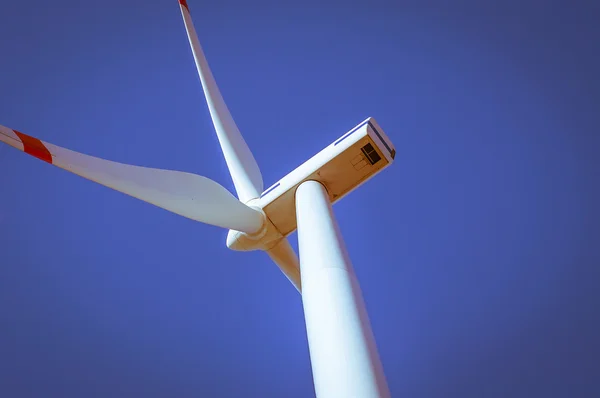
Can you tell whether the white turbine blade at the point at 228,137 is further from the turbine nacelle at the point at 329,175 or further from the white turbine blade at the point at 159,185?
the white turbine blade at the point at 159,185

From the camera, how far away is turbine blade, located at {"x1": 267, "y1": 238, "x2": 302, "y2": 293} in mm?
7758

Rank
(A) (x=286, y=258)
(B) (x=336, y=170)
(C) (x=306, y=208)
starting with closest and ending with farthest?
(C) (x=306, y=208)
(B) (x=336, y=170)
(A) (x=286, y=258)

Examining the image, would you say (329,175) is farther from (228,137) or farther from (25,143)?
(25,143)

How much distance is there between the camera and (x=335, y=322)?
4430 mm

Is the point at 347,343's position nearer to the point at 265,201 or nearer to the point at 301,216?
the point at 301,216

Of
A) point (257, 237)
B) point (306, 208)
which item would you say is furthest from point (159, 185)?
point (257, 237)

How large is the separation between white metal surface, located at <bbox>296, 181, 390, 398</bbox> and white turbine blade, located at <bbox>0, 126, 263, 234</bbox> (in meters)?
1.09

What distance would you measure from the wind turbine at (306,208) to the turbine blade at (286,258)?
0.01 m

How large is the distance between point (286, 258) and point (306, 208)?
1773mm

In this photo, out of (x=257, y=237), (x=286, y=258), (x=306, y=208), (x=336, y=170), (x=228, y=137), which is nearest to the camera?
(x=306, y=208)

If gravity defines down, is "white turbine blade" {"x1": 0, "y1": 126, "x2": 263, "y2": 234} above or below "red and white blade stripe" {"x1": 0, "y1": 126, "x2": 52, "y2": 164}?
above

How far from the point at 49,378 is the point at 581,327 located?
13435 millimetres

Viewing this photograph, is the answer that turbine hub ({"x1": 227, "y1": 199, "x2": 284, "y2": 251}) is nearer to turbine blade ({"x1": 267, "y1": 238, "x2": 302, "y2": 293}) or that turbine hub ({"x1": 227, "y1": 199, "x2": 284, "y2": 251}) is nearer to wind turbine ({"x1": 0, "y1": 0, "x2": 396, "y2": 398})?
wind turbine ({"x1": 0, "y1": 0, "x2": 396, "y2": 398})

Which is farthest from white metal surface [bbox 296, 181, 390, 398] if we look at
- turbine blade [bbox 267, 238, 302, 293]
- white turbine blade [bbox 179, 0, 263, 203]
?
white turbine blade [bbox 179, 0, 263, 203]
